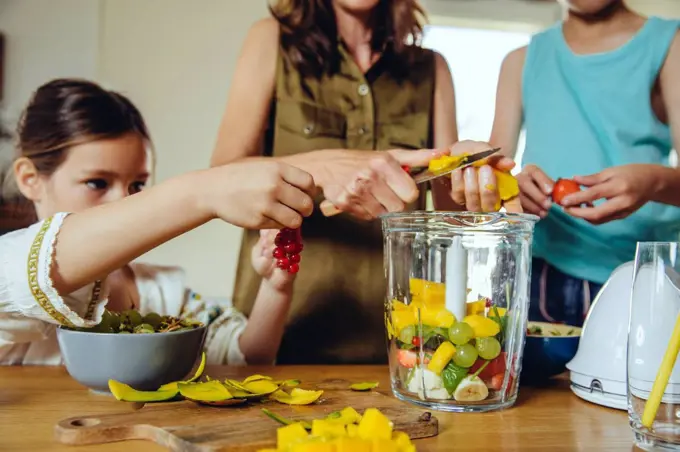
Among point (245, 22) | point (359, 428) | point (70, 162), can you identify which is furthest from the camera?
point (245, 22)

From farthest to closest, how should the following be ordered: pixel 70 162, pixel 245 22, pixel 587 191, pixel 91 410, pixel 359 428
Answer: pixel 245 22 → pixel 70 162 → pixel 587 191 → pixel 91 410 → pixel 359 428

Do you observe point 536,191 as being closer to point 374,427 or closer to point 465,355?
point 465,355

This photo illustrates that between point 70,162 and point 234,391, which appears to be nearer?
point 234,391

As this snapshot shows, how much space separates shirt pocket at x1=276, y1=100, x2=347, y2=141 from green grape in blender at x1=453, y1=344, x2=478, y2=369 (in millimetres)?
544

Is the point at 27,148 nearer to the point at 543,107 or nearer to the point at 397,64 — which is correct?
the point at 397,64

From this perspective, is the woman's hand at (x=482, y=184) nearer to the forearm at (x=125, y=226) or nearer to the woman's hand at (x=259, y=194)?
the woman's hand at (x=259, y=194)

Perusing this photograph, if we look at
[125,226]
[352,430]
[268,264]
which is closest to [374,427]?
[352,430]

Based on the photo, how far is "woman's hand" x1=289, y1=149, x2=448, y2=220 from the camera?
704 millimetres

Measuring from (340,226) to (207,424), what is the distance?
23.1 inches

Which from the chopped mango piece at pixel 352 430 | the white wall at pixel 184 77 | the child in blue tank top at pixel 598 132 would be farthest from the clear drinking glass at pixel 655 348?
the white wall at pixel 184 77

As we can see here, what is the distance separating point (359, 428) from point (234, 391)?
6.3 inches

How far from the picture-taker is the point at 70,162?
3.41 feet

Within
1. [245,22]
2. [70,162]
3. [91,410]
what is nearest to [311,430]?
[91,410]

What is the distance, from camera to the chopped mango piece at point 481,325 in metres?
0.60
